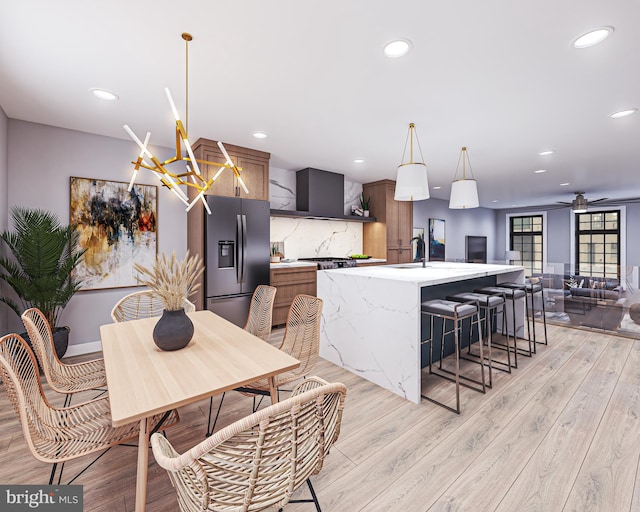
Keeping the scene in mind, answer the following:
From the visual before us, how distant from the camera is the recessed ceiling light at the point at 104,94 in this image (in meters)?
2.51

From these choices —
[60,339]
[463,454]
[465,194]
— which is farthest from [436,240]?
[60,339]

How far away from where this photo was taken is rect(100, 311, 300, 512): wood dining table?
1.15 meters

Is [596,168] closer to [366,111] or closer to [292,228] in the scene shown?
[366,111]

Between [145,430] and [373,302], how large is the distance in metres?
1.94

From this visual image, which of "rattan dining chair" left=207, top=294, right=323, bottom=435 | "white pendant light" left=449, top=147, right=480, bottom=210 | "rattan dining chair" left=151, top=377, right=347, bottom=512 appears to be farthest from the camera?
"white pendant light" left=449, top=147, right=480, bottom=210

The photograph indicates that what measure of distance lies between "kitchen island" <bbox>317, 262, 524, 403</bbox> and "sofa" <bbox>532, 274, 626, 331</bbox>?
198cm

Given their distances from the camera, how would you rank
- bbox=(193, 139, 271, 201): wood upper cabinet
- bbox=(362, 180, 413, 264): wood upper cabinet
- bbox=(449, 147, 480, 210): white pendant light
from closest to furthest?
bbox=(449, 147, 480, 210): white pendant light
bbox=(193, 139, 271, 201): wood upper cabinet
bbox=(362, 180, 413, 264): wood upper cabinet

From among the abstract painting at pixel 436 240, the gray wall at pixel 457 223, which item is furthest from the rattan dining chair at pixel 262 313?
the abstract painting at pixel 436 240

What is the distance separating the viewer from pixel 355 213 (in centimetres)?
597

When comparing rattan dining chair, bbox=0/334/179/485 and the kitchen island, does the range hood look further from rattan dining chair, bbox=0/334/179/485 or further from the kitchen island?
rattan dining chair, bbox=0/334/179/485

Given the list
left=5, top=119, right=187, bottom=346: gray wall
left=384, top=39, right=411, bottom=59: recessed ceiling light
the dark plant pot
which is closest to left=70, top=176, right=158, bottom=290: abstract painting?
left=5, top=119, right=187, bottom=346: gray wall

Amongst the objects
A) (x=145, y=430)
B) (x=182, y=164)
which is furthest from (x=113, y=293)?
(x=145, y=430)

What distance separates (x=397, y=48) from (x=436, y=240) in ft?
22.1

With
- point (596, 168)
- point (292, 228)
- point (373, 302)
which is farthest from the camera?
point (292, 228)
